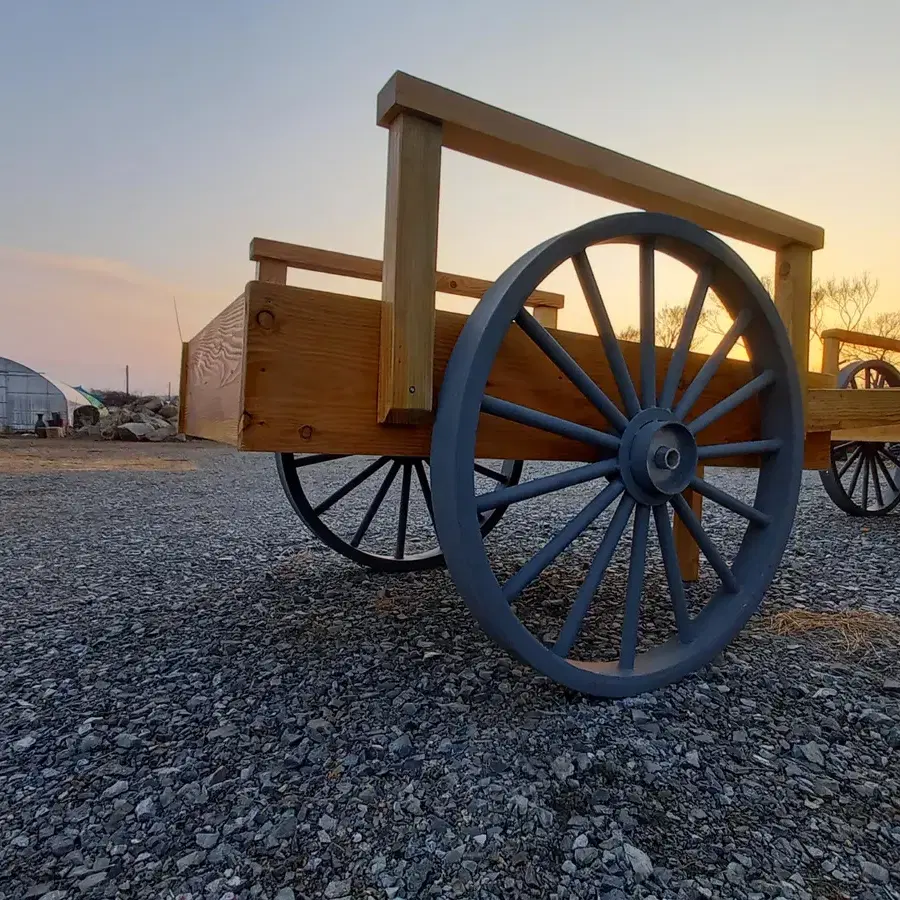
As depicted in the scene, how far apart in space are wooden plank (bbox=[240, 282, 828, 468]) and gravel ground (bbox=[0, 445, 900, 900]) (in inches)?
28.0

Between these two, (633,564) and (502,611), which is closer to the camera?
(502,611)

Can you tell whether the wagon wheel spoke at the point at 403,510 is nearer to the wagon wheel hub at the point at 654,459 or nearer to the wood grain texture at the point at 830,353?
the wagon wheel hub at the point at 654,459

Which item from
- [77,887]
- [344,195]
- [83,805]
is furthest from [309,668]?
[344,195]

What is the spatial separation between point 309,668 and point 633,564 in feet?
3.38

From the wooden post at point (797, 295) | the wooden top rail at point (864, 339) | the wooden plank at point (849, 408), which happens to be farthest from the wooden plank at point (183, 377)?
the wooden top rail at point (864, 339)

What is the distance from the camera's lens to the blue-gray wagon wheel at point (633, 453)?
133 centimetres

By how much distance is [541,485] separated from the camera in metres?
1.50

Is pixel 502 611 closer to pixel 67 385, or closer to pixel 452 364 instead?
pixel 452 364

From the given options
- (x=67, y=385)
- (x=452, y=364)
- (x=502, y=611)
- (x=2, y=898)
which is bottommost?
(x=2, y=898)

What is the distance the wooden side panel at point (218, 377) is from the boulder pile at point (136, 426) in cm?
1327

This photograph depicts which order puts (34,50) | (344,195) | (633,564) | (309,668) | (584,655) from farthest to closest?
1. (34,50)
2. (344,195)
3. (584,655)
4. (309,668)
5. (633,564)

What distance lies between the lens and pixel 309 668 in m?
1.82

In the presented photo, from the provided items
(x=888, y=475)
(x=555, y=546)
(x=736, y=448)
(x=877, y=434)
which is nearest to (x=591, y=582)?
(x=555, y=546)

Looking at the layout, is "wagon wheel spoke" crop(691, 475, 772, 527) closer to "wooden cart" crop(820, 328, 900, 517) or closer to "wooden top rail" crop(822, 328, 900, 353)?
"wooden cart" crop(820, 328, 900, 517)
